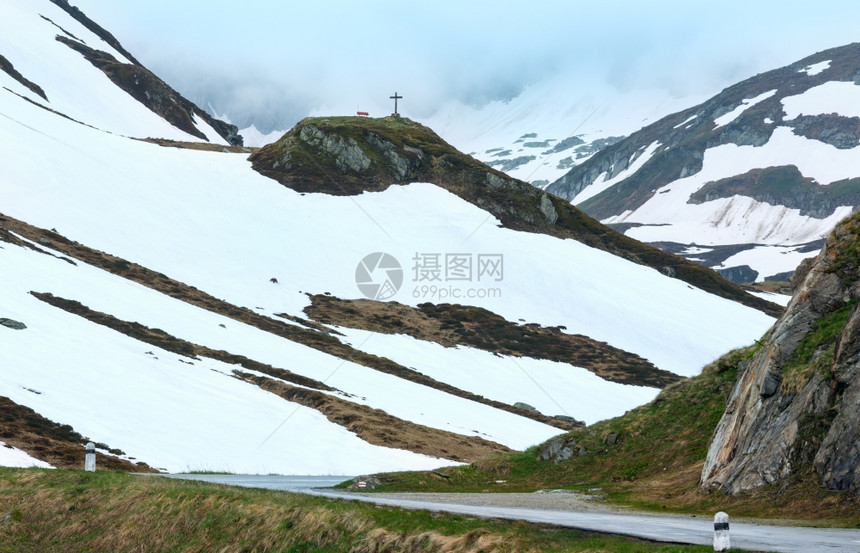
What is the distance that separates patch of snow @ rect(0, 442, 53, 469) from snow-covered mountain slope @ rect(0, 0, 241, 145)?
129 metres

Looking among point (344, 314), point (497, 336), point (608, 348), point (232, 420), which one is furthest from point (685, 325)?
point (232, 420)

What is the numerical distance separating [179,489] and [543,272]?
324ft

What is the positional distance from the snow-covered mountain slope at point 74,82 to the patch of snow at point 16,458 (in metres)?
129

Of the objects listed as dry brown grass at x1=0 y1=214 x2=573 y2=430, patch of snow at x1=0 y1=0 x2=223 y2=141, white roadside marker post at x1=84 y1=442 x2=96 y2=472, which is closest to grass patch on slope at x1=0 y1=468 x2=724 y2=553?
white roadside marker post at x1=84 y1=442 x2=96 y2=472

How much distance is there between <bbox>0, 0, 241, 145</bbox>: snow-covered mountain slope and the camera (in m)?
159

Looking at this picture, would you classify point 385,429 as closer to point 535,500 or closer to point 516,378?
point 535,500

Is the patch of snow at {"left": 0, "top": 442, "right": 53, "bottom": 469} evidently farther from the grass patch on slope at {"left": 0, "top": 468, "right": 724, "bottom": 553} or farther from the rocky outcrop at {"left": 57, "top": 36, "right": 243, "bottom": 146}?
the rocky outcrop at {"left": 57, "top": 36, "right": 243, "bottom": 146}

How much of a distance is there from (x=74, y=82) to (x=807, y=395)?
18491cm

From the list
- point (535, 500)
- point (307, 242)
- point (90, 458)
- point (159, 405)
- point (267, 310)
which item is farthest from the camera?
point (307, 242)

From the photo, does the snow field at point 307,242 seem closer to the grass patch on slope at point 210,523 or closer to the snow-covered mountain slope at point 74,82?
the snow-covered mountain slope at point 74,82

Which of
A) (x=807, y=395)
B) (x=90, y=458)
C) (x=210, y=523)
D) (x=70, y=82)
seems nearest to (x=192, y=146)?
(x=70, y=82)

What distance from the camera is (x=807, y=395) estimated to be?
→ 2041cm

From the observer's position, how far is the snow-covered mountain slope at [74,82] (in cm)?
15912

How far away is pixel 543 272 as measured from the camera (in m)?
117
